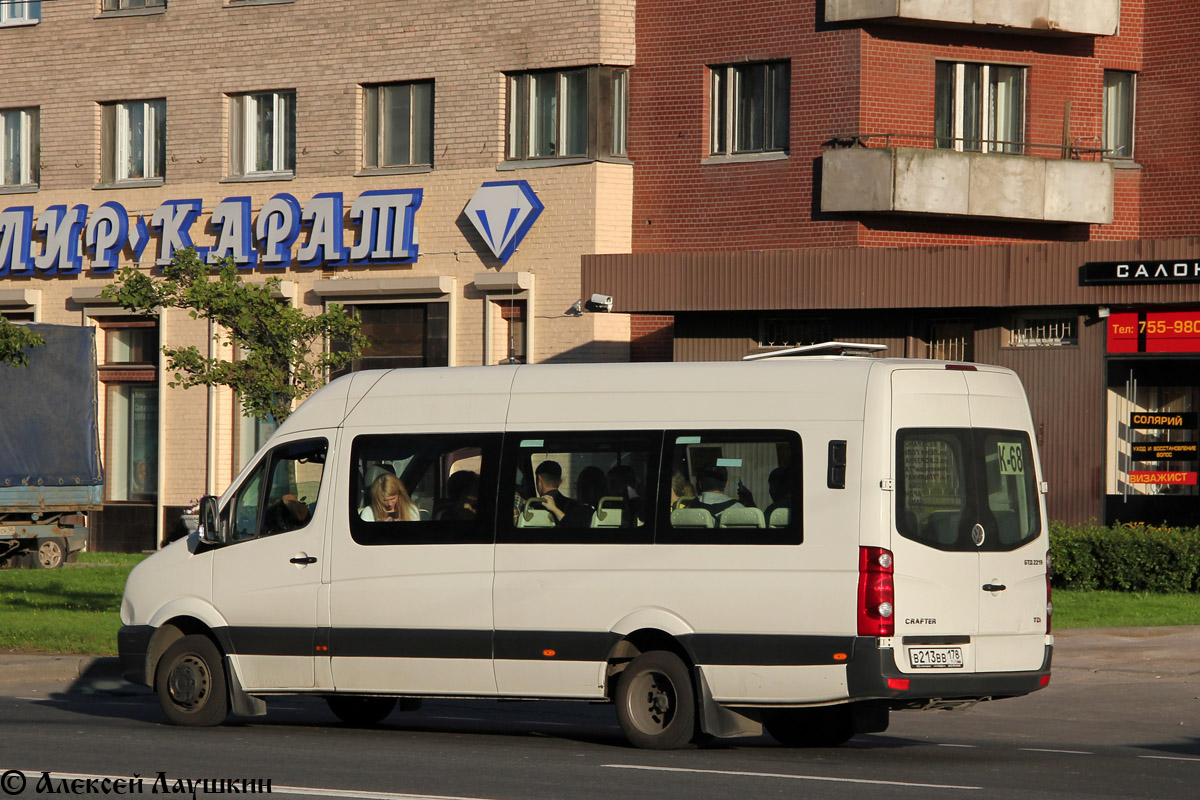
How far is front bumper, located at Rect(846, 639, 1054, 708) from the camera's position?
10.2 m

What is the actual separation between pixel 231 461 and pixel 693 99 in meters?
10.0

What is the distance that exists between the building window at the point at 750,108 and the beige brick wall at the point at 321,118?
152 centimetres

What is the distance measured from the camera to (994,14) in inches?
985

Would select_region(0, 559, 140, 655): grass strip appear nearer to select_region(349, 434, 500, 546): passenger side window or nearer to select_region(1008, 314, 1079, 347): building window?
select_region(349, 434, 500, 546): passenger side window

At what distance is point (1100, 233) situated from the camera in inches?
1041

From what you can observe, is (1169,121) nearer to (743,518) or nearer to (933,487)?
(933,487)

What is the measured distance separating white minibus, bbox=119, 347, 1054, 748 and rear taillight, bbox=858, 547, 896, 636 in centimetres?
1

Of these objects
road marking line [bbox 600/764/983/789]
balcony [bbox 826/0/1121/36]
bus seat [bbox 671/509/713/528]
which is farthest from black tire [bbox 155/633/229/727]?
balcony [bbox 826/0/1121/36]

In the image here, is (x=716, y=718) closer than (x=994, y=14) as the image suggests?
Yes

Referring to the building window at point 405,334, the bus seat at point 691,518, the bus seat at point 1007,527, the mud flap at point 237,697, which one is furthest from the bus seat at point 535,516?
the building window at point 405,334

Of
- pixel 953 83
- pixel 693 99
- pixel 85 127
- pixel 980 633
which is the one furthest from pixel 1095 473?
pixel 85 127

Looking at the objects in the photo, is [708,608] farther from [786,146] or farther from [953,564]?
[786,146]

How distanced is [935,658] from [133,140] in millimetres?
23800

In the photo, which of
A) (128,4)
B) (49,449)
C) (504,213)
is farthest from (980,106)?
(128,4)
